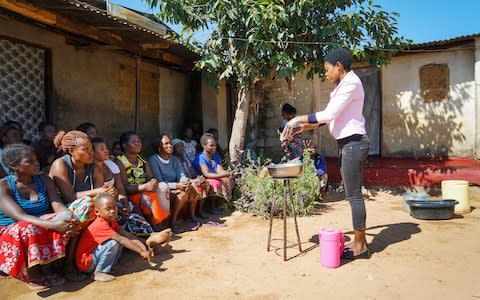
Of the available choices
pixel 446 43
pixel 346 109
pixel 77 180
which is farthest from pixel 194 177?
pixel 446 43

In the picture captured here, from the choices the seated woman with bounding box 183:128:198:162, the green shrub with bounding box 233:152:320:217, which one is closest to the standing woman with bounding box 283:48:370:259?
the green shrub with bounding box 233:152:320:217

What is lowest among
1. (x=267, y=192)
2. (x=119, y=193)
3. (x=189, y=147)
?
(x=267, y=192)

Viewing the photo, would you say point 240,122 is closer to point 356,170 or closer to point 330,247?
point 356,170

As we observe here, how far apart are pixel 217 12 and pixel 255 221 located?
296 cm

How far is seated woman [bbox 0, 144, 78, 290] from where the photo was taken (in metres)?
2.90

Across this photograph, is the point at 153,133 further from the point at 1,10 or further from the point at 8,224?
the point at 8,224

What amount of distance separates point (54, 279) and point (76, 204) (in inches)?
24.7

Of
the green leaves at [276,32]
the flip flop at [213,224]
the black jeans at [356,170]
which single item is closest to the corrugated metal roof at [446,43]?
the green leaves at [276,32]

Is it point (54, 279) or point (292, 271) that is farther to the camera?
point (292, 271)

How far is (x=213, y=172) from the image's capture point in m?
5.70

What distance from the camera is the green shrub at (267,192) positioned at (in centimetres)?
538

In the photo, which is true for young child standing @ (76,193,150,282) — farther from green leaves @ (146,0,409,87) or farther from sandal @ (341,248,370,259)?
green leaves @ (146,0,409,87)

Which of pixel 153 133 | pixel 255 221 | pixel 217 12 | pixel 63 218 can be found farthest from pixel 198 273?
pixel 153 133

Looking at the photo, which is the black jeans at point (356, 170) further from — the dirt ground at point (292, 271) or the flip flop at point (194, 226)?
the flip flop at point (194, 226)
